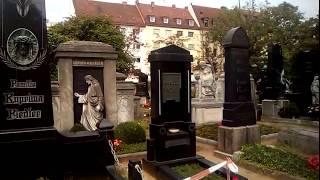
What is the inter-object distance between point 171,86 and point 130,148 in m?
2.40

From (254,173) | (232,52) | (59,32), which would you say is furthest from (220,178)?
(59,32)

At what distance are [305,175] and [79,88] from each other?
7.98 meters

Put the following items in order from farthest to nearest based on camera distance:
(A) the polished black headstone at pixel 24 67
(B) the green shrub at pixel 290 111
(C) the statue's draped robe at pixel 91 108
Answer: (B) the green shrub at pixel 290 111, (C) the statue's draped robe at pixel 91 108, (A) the polished black headstone at pixel 24 67

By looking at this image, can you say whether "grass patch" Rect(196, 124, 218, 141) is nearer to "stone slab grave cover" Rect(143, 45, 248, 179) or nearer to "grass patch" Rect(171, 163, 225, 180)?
"stone slab grave cover" Rect(143, 45, 248, 179)

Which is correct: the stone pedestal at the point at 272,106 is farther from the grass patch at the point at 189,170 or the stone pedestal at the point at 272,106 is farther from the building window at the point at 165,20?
the building window at the point at 165,20

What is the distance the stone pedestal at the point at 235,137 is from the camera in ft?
31.1

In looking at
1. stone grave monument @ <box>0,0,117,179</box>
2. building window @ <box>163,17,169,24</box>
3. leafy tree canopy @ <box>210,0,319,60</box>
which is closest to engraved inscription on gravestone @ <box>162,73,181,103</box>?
stone grave monument @ <box>0,0,117,179</box>

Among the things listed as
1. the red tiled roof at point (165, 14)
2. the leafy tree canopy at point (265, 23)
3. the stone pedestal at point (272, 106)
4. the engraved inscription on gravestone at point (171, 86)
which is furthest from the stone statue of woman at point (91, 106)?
the red tiled roof at point (165, 14)

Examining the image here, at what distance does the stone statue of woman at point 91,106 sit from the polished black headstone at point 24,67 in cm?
555

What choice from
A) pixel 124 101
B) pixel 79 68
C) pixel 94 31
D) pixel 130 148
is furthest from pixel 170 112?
pixel 94 31

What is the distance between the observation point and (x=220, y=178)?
6.95m

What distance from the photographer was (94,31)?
29688mm

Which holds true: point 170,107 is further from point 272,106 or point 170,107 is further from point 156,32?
point 156,32

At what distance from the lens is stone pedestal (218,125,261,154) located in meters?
9.49
